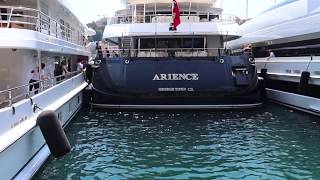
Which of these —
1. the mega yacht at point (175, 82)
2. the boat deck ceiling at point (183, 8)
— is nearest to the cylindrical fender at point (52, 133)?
the mega yacht at point (175, 82)

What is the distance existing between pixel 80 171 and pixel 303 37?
12.3m

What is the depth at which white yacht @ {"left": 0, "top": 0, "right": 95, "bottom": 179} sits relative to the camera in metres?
7.17

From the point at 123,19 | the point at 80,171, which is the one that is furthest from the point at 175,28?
the point at 80,171

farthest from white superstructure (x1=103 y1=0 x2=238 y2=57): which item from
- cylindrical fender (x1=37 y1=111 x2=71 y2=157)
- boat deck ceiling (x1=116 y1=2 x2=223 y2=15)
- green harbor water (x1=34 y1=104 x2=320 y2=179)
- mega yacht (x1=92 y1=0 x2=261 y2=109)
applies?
cylindrical fender (x1=37 y1=111 x2=71 y2=157)

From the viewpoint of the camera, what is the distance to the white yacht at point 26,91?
7172mm

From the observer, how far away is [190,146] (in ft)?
33.9

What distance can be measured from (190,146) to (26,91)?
4.52 m

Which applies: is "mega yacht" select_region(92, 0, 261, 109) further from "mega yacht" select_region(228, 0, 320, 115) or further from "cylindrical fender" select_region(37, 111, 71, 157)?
"cylindrical fender" select_region(37, 111, 71, 157)

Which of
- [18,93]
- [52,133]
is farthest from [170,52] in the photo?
[52,133]

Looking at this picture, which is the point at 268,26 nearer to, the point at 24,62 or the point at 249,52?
the point at 249,52

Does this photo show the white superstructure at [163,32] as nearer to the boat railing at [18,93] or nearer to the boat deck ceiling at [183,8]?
the boat deck ceiling at [183,8]

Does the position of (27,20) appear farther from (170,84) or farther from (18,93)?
(170,84)

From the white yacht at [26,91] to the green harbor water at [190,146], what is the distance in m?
0.57

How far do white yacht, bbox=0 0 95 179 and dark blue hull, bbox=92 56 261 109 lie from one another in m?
1.38
